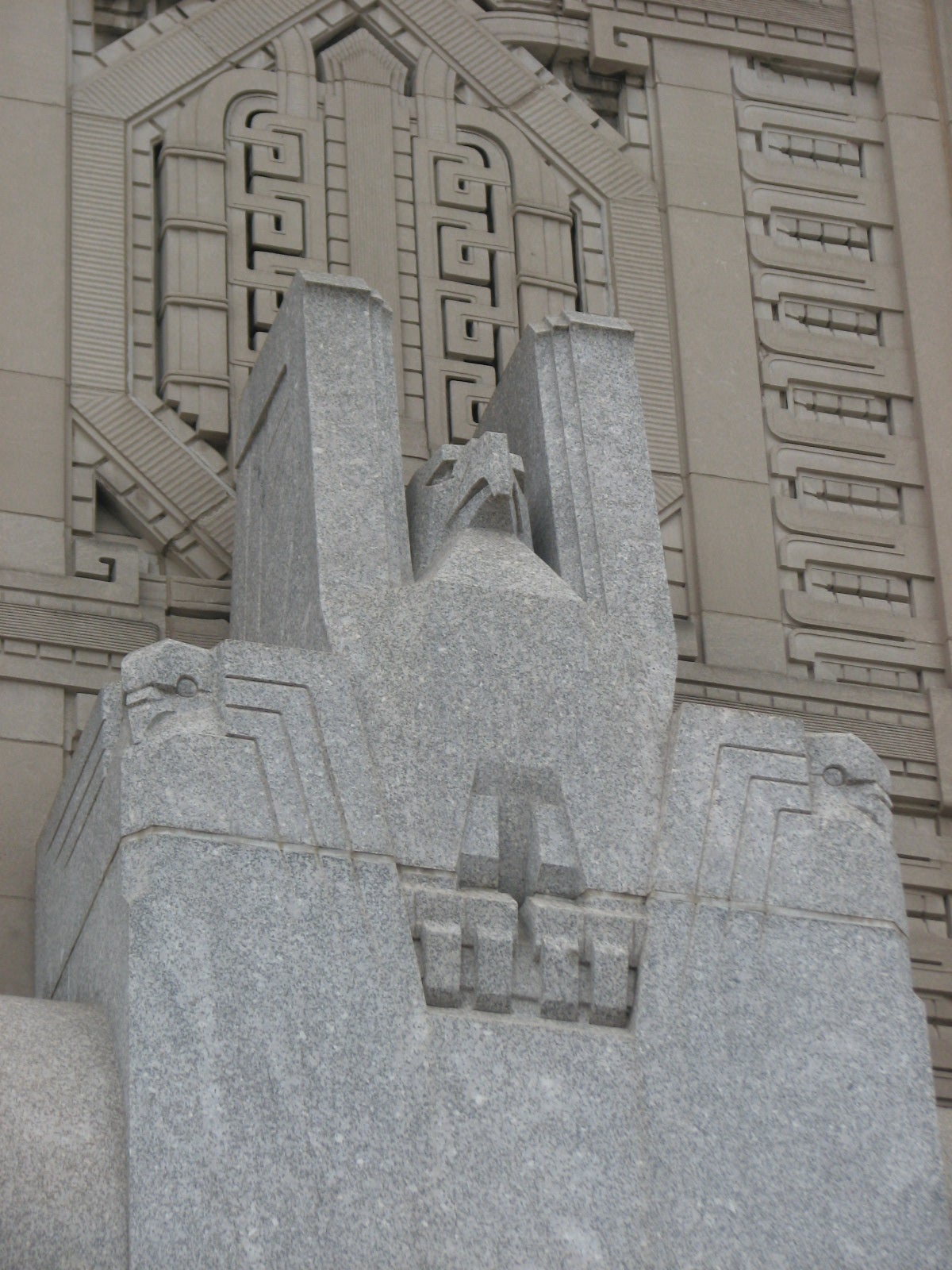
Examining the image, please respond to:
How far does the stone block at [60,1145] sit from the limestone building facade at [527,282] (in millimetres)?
2254

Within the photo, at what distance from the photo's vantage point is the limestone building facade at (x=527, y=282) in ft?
Answer: 31.4

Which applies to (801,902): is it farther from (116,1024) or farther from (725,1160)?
(116,1024)

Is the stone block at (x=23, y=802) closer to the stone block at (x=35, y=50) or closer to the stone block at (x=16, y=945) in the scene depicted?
the stone block at (x=16, y=945)

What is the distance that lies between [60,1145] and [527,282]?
521cm

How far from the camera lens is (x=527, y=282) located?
10555mm

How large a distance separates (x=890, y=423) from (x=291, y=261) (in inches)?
106

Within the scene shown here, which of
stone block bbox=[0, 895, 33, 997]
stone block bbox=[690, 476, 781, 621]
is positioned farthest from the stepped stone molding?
stone block bbox=[0, 895, 33, 997]

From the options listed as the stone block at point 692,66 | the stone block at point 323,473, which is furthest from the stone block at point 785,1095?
the stone block at point 692,66

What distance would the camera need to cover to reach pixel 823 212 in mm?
11141

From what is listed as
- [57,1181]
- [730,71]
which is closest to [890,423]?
[730,71]

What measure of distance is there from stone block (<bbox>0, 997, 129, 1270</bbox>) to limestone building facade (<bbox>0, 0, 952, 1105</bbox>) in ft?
7.39

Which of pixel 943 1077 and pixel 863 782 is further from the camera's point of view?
pixel 943 1077

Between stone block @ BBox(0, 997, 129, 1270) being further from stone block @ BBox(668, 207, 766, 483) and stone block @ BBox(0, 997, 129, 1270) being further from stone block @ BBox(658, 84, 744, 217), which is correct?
stone block @ BBox(658, 84, 744, 217)

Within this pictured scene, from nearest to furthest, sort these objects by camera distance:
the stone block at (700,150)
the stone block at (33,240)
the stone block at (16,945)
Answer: the stone block at (16,945) < the stone block at (33,240) < the stone block at (700,150)
